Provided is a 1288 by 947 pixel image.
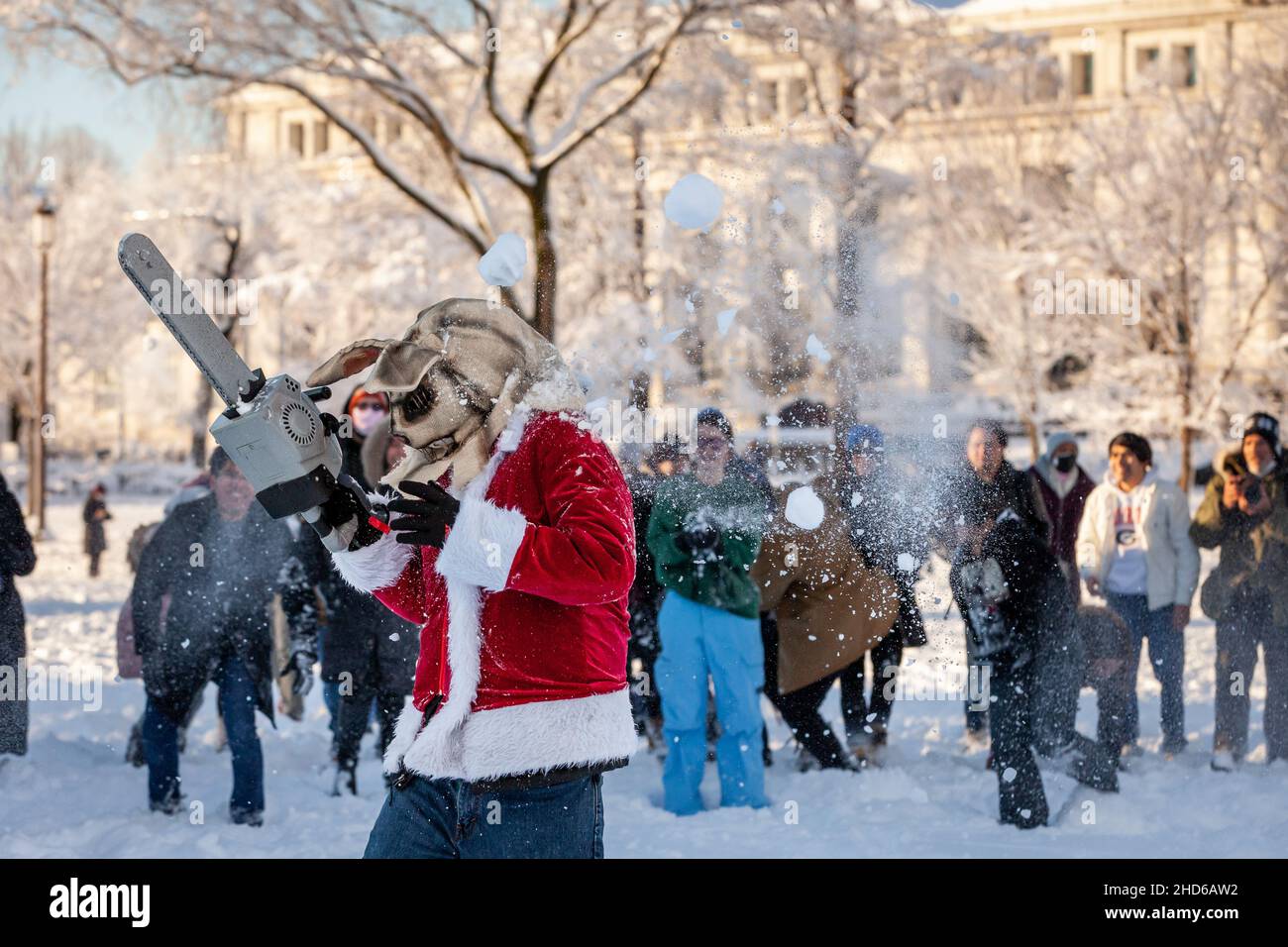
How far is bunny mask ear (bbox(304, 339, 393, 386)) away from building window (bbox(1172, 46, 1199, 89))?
57.5 feet

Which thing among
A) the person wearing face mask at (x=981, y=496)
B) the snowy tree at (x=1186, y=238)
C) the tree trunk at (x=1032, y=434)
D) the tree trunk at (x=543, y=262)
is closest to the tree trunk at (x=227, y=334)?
the tree trunk at (x=1032, y=434)

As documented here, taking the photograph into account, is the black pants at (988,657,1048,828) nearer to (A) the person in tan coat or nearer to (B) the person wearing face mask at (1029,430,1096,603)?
(A) the person in tan coat

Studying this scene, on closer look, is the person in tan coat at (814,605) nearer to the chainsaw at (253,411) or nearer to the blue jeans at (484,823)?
the blue jeans at (484,823)

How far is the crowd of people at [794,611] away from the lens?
5492 mm

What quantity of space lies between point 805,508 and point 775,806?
4.45ft

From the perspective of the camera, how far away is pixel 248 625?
557 centimetres

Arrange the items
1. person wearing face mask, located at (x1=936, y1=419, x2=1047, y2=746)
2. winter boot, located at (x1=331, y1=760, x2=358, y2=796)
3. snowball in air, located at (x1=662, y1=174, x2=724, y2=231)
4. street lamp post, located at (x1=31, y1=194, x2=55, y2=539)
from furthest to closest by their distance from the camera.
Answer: street lamp post, located at (x1=31, y1=194, x2=55, y2=539), snowball in air, located at (x1=662, y1=174, x2=724, y2=231), winter boot, located at (x1=331, y1=760, x2=358, y2=796), person wearing face mask, located at (x1=936, y1=419, x2=1047, y2=746)

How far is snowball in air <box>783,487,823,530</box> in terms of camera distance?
6125 millimetres

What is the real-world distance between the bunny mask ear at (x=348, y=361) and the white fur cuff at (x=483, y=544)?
0.41 meters

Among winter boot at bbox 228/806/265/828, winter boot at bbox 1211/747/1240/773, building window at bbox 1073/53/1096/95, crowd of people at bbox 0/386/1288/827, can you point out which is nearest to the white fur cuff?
crowd of people at bbox 0/386/1288/827
